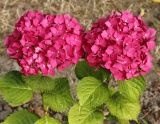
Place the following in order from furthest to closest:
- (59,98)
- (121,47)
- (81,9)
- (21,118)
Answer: (81,9)
(21,118)
(59,98)
(121,47)

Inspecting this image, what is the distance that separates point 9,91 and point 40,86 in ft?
0.50

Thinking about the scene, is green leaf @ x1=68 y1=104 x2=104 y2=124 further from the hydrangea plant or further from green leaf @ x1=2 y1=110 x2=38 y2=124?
green leaf @ x1=2 y1=110 x2=38 y2=124

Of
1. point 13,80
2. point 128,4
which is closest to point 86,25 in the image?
point 128,4

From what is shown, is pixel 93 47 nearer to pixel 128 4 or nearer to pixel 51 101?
pixel 51 101

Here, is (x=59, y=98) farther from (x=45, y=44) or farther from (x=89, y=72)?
(x=45, y=44)

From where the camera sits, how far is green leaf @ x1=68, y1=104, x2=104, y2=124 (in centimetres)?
215

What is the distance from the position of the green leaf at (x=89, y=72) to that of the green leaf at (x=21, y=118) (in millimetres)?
305

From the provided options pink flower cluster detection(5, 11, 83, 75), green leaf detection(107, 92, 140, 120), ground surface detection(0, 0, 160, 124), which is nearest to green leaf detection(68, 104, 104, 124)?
green leaf detection(107, 92, 140, 120)

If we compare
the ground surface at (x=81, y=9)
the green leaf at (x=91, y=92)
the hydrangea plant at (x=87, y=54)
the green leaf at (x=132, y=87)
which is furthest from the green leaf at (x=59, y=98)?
Result: the ground surface at (x=81, y=9)

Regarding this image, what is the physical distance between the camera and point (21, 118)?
232cm

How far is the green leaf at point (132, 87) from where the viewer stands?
204 centimetres

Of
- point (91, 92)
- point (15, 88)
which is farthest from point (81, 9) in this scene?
point (91, 92)

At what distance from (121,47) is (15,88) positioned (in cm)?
53

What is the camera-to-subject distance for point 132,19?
6.53 feet
